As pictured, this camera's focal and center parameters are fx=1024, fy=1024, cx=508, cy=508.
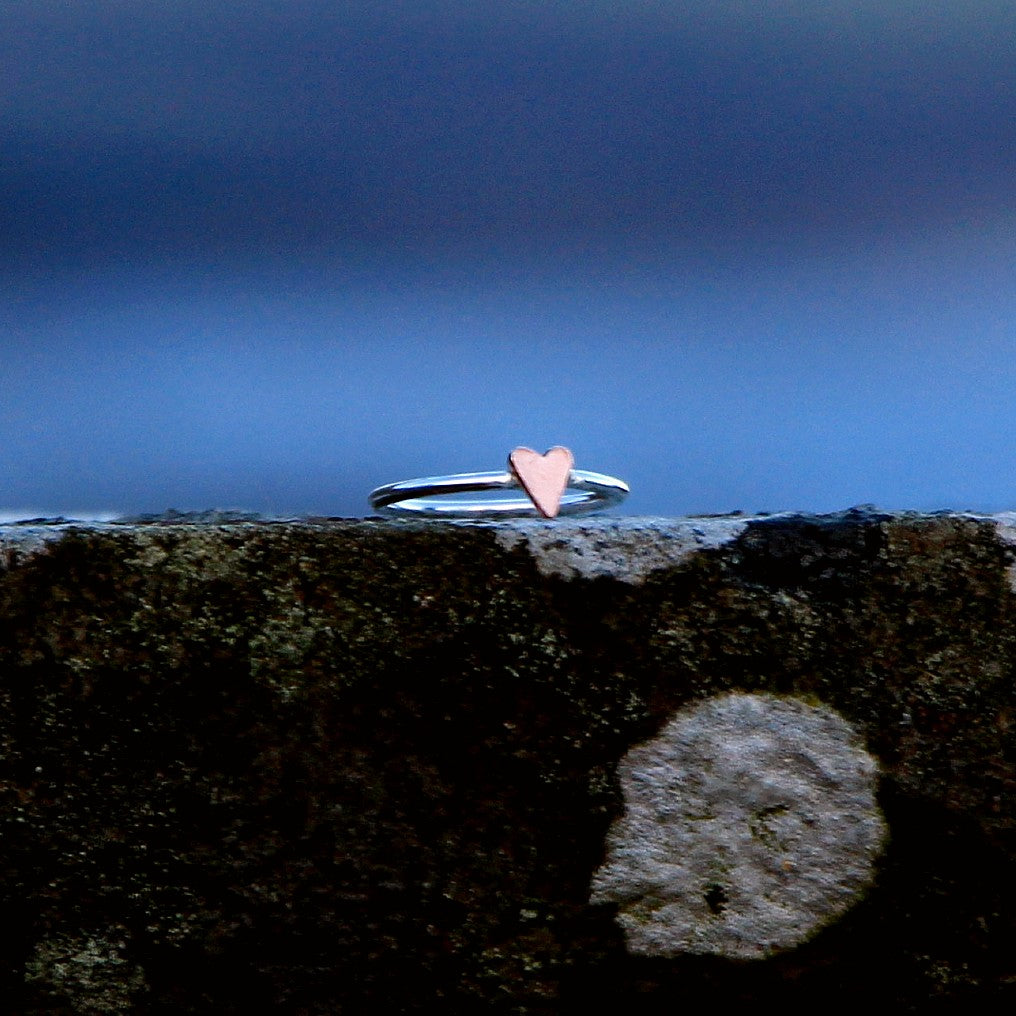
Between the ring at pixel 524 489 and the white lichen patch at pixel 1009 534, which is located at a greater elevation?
the ring at pixel 524 489

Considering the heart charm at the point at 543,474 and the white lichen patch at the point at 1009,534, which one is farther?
the heart charm at the point at 543,474

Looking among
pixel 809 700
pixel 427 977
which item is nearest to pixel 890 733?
pixel 809 700

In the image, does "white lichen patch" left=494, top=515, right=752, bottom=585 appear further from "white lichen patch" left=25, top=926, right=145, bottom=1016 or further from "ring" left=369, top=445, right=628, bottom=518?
"white lichen patch" left=25, top=926, right=145, bottom=1016

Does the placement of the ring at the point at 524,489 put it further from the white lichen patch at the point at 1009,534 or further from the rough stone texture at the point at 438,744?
the white lichen patch at the point at 1009,534

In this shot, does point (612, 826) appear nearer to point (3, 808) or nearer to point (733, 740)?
point (733, 740)

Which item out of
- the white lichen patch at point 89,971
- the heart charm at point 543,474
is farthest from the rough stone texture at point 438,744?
the heart charm at point 543,474

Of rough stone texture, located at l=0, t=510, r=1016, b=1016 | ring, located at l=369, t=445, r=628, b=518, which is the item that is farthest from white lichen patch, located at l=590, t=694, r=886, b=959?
ring, located at l=369, t=445, r=628, b=518

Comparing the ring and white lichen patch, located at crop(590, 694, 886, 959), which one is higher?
the ring
